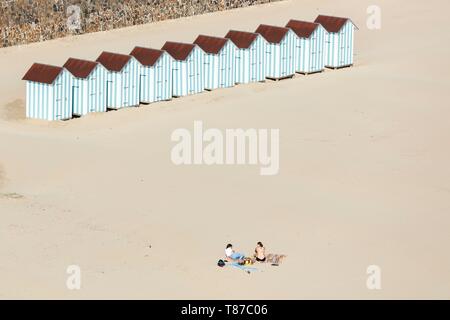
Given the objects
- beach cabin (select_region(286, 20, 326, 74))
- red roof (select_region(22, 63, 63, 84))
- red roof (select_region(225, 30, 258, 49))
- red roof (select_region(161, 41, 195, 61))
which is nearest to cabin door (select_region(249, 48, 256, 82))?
red roof (select_region(225, 30, 258, 49))

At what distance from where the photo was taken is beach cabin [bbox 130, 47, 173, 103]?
63.7 meters

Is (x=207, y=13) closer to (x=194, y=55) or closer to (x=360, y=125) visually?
(x=194, y=55)

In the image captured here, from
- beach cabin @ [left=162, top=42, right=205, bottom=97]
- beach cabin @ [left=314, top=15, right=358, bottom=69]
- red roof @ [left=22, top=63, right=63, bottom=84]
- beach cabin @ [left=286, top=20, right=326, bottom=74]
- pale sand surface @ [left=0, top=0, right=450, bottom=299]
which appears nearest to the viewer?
pale sand surface @ [left=0, top=0, right=450, bottom=299]

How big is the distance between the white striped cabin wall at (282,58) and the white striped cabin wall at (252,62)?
11.5 inches

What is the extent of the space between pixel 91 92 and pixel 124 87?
1.46m

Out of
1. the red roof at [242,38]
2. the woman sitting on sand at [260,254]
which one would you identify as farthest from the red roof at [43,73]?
the woman sitting on sand at [260,254]

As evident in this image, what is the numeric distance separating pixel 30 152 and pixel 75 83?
6140 mm

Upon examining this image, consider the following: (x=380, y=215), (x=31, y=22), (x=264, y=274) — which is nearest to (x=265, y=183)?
(x=380, y=215)

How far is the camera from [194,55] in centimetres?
6494

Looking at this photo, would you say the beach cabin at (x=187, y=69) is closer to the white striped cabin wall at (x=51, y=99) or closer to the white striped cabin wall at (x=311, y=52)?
the white striped cabin wall at (x=51, y=99)

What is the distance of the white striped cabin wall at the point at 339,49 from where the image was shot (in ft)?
227

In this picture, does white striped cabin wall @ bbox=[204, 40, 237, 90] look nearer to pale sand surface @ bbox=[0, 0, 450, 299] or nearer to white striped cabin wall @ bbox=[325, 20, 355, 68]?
pale sand surface @ bbox=[0, 0, 450, 299]

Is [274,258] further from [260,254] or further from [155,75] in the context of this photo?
[155,75]

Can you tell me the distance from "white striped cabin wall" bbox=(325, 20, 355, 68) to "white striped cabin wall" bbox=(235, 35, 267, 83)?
358 cm
